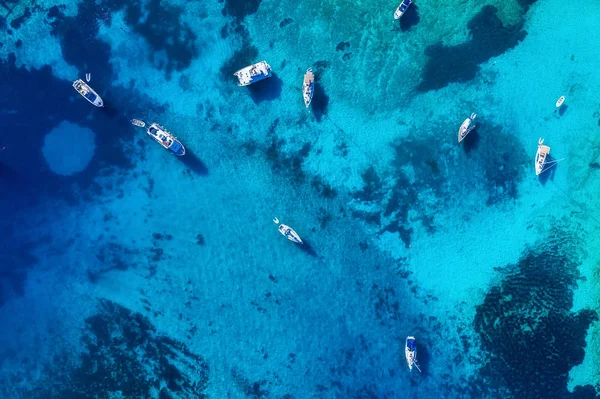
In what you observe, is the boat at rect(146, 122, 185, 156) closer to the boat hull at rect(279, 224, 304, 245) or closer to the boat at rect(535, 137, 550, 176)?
the boat hull at rect(279, 224, 304, 245)

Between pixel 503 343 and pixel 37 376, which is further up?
pixel 503 343

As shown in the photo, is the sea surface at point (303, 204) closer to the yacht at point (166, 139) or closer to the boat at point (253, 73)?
the boat at point (253, 73)

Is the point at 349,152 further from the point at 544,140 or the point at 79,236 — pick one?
the point at 79,236


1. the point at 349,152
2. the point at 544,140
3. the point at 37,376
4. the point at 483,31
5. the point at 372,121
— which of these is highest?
the point at 483,31

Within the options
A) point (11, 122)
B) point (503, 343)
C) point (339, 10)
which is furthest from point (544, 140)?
point (11, 122)

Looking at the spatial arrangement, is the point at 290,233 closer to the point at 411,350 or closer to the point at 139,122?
the point at 411,350

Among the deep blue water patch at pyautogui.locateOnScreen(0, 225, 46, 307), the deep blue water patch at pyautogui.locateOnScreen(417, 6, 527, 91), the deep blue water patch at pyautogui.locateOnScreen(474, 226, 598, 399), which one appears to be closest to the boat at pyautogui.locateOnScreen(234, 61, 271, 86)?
the deep blue water patch at pyautogui.locateOnScreen(417, 6, 527, 91)
